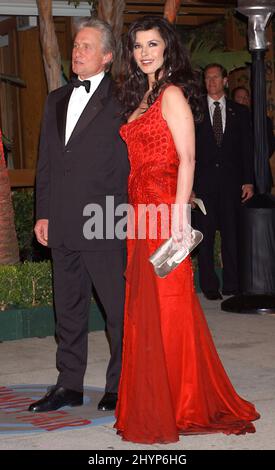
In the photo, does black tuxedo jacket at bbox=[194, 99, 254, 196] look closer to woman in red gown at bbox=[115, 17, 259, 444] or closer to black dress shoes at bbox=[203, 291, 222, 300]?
black dress shoes at bbox=[203, 291, 222, 300]

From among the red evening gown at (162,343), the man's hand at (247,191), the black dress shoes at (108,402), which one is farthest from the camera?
the man's hand at (247,191)

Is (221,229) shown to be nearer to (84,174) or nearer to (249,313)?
(249,313)

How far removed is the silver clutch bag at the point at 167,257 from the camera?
571cm

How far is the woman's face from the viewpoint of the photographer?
5.83 metres

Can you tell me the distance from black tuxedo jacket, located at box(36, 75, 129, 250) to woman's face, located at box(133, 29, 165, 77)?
0.53m

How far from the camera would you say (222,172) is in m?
11.0

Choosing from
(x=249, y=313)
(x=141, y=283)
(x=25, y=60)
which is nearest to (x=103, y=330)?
(x=249, y=313)

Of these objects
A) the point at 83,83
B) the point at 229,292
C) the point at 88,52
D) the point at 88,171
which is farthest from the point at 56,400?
the point at 229,292

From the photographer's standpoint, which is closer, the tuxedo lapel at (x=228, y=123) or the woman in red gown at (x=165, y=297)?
the woman in red gown at (x=165, y=297)

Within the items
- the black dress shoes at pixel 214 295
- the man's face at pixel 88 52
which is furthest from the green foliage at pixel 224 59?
the man's face at pixel 88 52

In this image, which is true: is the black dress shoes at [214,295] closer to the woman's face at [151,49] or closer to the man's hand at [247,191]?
the man's hand at [247,191]

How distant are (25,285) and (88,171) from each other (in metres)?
3.19

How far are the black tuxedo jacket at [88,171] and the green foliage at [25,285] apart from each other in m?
2.87

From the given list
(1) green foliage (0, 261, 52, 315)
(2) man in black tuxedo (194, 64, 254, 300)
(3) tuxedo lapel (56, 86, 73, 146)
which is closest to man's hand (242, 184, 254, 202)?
(2) man in black tuxedo (194, 64, 254, 300)
